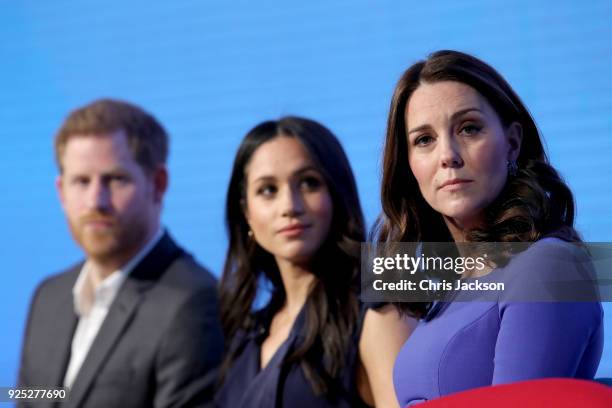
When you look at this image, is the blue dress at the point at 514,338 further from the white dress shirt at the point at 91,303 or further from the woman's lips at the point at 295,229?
the white dress shirt at the point at 91,303

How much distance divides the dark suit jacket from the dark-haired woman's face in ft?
0.99

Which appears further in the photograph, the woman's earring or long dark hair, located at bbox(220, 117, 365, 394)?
long dark hair, located at bbox(220, 117, 365, 394)

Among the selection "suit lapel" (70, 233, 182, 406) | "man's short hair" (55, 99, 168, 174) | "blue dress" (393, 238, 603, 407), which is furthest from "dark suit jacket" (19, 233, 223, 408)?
"blue dress" (393, 238, 603, 407)

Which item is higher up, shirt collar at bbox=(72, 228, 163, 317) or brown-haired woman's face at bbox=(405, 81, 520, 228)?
brown-haired woman's face at bbox=(405, 81, 520, 228)

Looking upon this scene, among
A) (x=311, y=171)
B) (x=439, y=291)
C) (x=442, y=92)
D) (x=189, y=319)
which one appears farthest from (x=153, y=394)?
(x=442, y=92)

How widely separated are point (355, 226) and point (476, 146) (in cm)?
76

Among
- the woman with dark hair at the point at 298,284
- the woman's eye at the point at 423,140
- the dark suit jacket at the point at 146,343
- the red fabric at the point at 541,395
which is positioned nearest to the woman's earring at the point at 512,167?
the woman's eye at the point at 423,140

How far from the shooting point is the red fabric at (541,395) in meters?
1.32

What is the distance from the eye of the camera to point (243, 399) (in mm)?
2371

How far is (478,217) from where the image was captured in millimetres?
1727

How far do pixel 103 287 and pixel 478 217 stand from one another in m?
1.37

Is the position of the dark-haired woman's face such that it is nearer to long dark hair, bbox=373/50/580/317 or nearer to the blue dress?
long dark hair, bbox=373/50/580/317

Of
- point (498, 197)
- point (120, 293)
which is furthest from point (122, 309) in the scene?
point (498, 197)

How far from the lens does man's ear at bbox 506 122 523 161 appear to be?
1735mm
